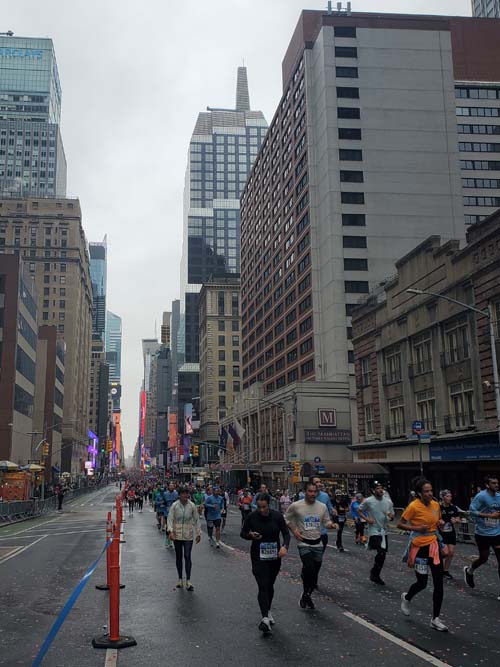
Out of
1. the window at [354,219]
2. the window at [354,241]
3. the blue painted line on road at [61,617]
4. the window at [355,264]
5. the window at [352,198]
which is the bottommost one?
the blue painted line on road at [61,617]

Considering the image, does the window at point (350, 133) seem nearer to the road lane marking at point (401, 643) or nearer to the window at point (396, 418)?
the window at point (396, 418)

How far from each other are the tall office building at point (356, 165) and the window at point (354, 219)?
112mm

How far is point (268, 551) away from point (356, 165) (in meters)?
70.4

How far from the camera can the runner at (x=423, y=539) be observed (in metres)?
9.12

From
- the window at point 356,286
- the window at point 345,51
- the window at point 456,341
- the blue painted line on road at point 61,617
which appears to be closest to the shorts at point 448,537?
the blue painted line on road at point 61,617

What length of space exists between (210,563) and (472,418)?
933 inches

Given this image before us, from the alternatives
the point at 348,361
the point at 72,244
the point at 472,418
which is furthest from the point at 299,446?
the point at 72,244

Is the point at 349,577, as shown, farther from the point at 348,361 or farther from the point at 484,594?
the point at 348,361

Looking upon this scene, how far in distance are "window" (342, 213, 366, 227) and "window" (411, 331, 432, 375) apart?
32958 millimetres

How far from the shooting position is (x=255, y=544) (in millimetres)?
9367

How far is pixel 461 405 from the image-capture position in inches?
1483

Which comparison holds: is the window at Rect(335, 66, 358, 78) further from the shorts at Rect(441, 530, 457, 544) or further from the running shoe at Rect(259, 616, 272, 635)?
the running shoe at Rect(259, 616, 272, 635)

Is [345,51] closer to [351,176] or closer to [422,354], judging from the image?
[351,176]

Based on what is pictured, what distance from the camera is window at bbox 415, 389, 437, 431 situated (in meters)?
40.8
